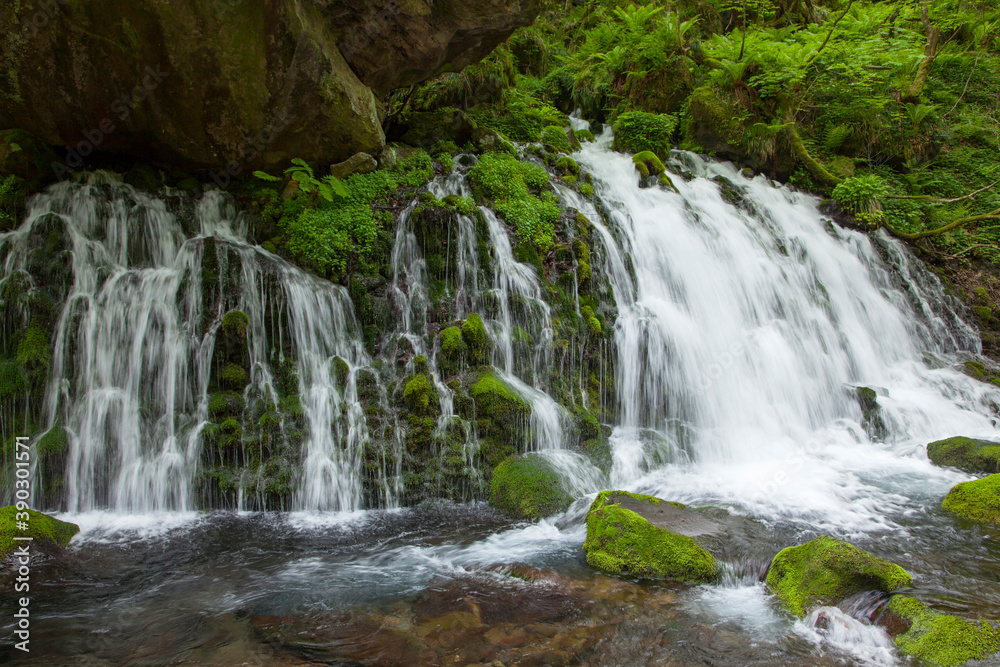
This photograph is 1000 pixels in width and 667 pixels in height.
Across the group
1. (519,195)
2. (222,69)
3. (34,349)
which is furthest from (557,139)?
(34,349)

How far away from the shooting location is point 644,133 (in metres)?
13.3

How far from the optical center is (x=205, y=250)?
7.05 metres

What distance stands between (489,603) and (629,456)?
11.6 ft

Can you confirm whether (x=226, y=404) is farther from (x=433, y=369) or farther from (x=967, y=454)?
(x=967, y=454)

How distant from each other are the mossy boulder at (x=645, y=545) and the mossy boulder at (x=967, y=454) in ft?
14.5

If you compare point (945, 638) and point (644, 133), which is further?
point (644, 133)

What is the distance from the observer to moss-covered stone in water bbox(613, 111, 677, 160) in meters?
13.1

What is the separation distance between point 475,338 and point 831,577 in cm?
475

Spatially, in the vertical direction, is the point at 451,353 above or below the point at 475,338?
below

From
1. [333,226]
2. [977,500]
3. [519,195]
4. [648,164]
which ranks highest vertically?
[648,164]

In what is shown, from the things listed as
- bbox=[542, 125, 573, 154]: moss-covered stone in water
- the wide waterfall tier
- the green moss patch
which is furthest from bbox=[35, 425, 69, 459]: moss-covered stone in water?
bbox=[542, 125, 573, 154]: moss-covered stone in water

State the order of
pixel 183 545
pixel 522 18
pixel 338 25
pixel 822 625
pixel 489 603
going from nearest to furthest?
1. pixel 822 625
2. pixel 489 603
3. pixel 183 545
4. pixel 338 25
5. pixel 522 18

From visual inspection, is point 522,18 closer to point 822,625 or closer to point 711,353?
point 711,353

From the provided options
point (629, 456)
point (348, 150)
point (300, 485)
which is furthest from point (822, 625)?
point (348, 150)
